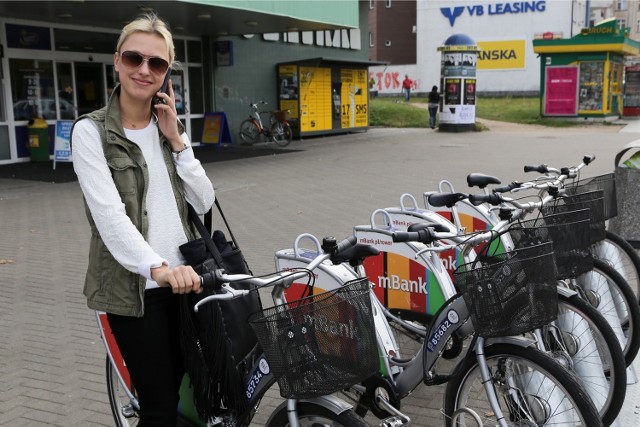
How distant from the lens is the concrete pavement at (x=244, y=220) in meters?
3.90

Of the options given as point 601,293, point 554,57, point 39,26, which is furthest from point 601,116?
point 601,293

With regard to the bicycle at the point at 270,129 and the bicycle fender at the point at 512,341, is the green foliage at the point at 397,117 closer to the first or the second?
the bicycle at the point at 270,129

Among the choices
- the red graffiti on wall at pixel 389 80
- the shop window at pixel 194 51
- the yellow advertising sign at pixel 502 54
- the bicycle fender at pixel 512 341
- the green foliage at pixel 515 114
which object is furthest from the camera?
the red graffiti on wall at pixel 389 80

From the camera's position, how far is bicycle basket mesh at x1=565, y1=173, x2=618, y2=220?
420 cm

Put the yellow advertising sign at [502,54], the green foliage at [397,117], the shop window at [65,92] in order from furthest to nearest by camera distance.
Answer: the yellow advertising sign at [502,54] < the green foliage at [397,117] < the shop window at [65,92]

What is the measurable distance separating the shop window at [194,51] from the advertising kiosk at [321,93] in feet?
9.62

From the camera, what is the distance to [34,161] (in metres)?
15.2

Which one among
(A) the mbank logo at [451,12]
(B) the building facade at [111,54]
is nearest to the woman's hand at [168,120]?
(B) the building facade at [111,54]

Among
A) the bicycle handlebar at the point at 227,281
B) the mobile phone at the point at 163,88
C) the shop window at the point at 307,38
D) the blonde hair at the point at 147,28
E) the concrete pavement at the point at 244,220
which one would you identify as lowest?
the concrete pavement at the point at 244,220

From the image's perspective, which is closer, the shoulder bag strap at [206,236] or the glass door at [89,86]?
the shoulder bag strap at [206,236]

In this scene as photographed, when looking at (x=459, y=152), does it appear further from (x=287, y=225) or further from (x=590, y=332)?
(x=590, y=332)

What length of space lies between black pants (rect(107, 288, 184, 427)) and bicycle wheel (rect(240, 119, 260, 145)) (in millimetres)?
17650

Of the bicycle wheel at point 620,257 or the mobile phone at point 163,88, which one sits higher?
the mobile phone at point 163,88

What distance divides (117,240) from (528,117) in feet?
96.5
